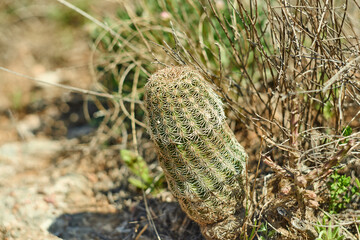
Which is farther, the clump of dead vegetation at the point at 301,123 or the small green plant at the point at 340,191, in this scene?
the small green plant at the point at 340,191

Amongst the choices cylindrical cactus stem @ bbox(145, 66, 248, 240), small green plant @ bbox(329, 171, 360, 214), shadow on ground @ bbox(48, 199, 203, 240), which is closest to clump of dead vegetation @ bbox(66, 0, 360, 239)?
small green plant @ bbox(329, 171, 360, 214)

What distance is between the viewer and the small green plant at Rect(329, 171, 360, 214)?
6.53 ft

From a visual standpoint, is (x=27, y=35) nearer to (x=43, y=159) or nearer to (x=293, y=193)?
(x=43, y=159)

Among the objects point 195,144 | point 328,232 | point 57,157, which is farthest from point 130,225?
point 57,157

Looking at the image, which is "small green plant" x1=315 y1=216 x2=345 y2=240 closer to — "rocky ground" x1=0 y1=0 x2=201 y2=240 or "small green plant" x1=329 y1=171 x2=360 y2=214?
"small green plant" x1=329 y1=171 x2=360 y2=214

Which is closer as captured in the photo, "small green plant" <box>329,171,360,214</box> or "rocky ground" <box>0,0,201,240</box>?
"small green plant" <box>329,171,360,214</box>

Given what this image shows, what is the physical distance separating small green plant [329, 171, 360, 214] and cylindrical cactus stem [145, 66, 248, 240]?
0.51m

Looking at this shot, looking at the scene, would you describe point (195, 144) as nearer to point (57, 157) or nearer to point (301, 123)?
point (301, 123)

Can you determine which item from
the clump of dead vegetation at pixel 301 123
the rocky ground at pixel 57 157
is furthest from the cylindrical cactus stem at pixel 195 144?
the rocky ground at pixel 57 157

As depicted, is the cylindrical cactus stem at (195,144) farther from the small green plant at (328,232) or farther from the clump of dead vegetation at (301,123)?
the small green plant at (328,232)

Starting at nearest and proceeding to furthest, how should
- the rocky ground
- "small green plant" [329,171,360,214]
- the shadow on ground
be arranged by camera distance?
"small green plant" [329,171,360,214] < the shadow on ground < the rocky ground

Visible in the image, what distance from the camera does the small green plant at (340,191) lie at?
1.99 metres

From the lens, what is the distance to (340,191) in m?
2.00

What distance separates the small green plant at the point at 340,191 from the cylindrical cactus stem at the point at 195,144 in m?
0.51
